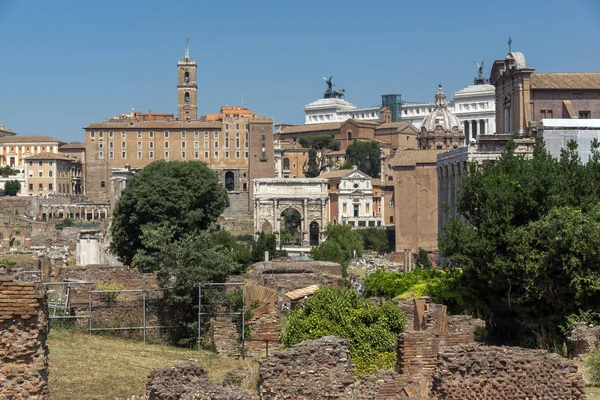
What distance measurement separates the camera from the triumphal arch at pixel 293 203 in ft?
287

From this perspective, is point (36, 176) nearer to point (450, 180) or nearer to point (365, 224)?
point (365, 224)

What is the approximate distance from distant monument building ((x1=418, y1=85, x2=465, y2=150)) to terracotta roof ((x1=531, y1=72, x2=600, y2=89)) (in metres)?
31.9

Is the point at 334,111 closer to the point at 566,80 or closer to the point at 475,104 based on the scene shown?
the point at 475,104

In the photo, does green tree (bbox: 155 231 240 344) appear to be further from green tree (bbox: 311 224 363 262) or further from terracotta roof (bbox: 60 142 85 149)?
terracotta roof (bbox: 60 142 85 149)

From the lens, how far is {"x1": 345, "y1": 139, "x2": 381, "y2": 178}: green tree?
113 m

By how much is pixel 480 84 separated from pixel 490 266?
4831 inches

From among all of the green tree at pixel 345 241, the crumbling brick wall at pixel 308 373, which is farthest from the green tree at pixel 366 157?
the crumbling brick wall at pixel 308 373

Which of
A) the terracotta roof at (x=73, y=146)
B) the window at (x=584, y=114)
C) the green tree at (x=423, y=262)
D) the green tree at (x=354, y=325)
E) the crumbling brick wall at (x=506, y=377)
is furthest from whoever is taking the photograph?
the terracotta roof at (x=73, y=146)

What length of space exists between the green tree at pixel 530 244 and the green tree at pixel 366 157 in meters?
93.1

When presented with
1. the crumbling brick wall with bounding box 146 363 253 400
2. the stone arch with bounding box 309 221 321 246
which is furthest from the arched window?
the crumbling brick wall with bounding box 146 363 253 400

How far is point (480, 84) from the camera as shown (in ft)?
451

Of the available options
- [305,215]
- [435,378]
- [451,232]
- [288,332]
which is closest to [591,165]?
[451,232]

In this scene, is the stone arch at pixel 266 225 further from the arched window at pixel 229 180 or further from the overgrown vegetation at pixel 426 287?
the overgrown vegetation at pixel 426 287

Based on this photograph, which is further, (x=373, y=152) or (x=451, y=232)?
(x=373, y=152)
